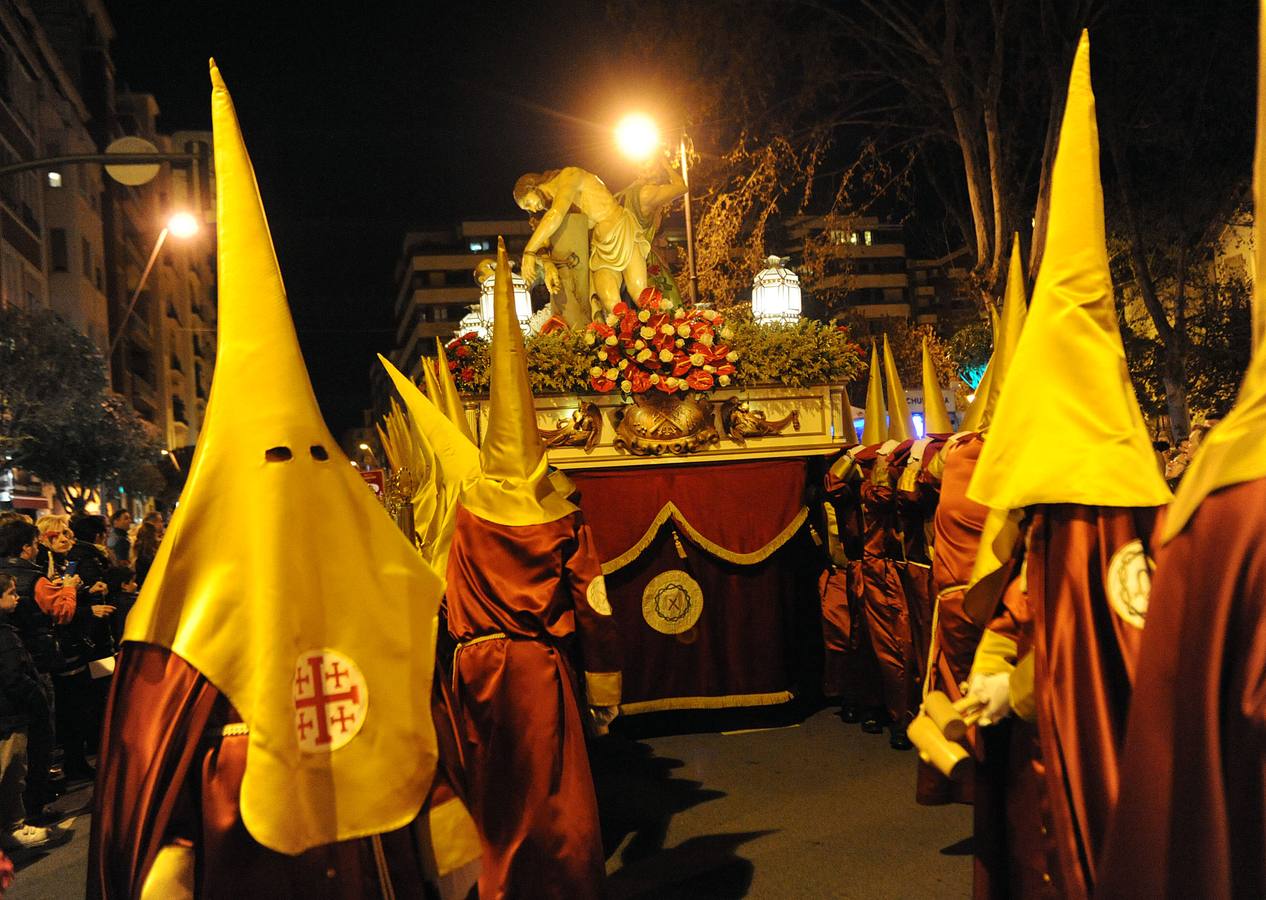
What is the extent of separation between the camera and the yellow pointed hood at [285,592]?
8.00 feet

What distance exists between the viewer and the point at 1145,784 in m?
1.87

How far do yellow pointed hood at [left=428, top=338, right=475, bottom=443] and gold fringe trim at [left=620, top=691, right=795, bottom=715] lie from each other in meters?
2.36

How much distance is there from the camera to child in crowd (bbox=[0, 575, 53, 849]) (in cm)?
626

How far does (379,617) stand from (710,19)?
13.1 m

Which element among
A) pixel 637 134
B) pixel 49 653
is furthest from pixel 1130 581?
pixel 637 134

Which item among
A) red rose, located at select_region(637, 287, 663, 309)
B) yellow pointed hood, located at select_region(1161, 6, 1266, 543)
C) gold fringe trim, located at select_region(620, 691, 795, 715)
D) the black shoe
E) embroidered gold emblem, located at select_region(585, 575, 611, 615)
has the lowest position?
the black shoe

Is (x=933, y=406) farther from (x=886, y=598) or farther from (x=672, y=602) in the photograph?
(x=672, y=602)

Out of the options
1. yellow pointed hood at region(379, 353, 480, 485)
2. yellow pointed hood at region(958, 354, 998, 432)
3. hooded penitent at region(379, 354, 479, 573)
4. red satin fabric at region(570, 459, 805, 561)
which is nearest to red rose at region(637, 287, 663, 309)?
red satin fabric at region(570, 459, 805, 561)

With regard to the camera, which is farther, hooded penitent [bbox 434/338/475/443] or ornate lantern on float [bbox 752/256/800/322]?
ornate lantern on float [bbox 752/256/800/322]

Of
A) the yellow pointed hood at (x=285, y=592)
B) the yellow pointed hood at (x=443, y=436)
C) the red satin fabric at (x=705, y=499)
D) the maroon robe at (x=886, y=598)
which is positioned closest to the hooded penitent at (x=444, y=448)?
the yellow pointed hood at (x=443, y=436)

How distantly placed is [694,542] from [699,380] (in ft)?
4.02

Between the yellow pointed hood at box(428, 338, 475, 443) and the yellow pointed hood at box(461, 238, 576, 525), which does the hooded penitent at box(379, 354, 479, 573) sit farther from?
the yellow pointed hood at box(428, 338, 475, 443)

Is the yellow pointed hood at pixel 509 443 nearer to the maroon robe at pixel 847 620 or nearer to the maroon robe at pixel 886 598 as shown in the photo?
A: the maroon robe at pixel 886 598

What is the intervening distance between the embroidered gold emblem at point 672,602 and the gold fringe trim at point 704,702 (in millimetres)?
529
